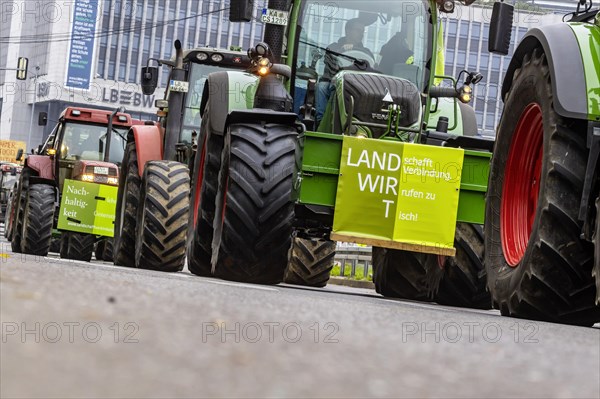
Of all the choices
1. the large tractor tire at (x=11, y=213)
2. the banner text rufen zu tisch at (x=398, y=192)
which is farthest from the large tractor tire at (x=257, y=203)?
the large tractor tire at (x=11, y=213)

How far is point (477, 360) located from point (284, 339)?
52 cm

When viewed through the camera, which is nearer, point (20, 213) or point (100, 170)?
point (20, 213)

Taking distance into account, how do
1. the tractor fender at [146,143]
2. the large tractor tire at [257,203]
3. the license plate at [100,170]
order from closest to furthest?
the large tractor tire at [257,203] → the tractor fender at [146,143] → the license plate at [100,170]

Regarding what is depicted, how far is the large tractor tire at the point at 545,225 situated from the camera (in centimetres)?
640

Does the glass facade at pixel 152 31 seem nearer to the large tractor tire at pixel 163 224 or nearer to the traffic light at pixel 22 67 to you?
the traffic light at pixel 22 67

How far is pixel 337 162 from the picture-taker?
30.2ft

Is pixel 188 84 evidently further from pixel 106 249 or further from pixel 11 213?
pixel 11 213

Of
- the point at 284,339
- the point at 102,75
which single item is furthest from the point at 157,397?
the point at 102,75

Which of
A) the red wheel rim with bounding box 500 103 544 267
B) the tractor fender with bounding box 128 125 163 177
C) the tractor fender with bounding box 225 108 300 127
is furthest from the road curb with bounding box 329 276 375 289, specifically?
the red wheel rim with bounding box 500 103 544 267

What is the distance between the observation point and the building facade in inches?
4392

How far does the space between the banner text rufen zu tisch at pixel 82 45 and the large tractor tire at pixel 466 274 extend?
104m

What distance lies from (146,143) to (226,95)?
397cm

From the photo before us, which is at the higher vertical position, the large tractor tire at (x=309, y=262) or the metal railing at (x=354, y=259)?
the large tractor tire at (x=309, y=262)

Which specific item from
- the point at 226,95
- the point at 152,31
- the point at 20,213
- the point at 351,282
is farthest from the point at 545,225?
the point at 152,31
